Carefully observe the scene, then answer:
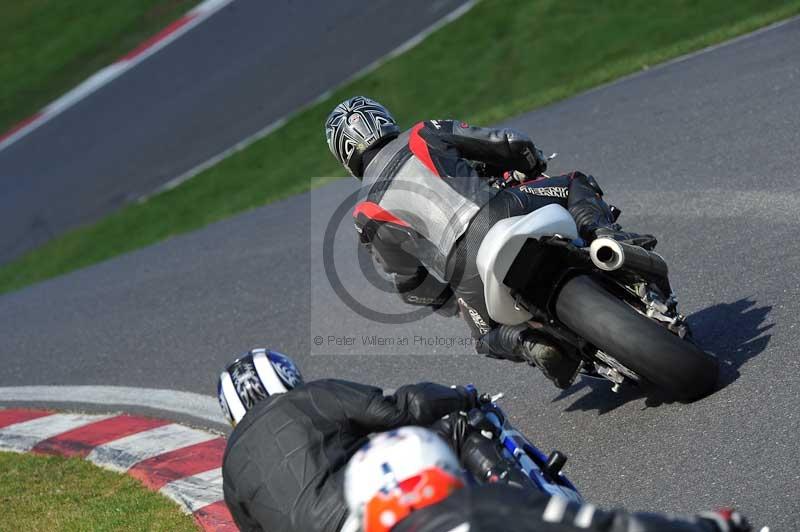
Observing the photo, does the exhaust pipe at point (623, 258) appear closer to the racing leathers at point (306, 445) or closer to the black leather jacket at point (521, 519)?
the racing leathers at point (306, 445)

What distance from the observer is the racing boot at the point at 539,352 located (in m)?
5.04

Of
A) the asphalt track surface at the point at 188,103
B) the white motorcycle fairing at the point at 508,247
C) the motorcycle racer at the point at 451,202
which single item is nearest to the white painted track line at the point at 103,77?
the asphalt track surface at the point at 188,103

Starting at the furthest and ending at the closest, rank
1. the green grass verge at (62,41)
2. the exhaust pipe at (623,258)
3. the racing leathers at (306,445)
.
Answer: the green grass verge at (62,41) < the exhaust pipe at (623,258) < the racing leathers at (306,445)

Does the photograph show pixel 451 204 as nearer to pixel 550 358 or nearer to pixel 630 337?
pixel 550 358

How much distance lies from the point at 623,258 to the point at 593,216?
1.82 feet

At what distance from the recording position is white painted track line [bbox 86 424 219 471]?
20.9 feet

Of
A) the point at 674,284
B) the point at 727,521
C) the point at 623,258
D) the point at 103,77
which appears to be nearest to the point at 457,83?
the point at 103,77

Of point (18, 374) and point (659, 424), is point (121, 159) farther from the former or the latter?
point (659, 424)

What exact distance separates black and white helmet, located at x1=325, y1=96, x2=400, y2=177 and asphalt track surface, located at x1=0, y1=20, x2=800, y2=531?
1.50m

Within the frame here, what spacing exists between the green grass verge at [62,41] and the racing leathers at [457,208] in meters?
14.1

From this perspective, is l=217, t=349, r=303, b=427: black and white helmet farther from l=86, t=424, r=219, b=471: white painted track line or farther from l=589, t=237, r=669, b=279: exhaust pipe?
l=86, t=424, r=219, b=471: white painted track line

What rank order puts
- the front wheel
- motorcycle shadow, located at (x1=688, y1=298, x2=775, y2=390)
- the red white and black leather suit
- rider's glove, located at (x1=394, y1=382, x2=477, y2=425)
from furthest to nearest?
motorcycle shadow, located at (x1=688, y1=298, x2=775, y2=390) → the red white and black leather suit → the front wheel → rider's glove, located at (x1=394, y1=382, x2=477, y2=425)

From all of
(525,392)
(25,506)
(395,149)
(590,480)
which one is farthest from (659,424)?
(25,506)

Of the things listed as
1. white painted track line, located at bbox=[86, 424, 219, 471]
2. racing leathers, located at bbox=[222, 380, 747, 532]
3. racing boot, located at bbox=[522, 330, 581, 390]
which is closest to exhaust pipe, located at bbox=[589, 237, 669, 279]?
racing boot, located at bbox=[522, 330, 581, 390]
